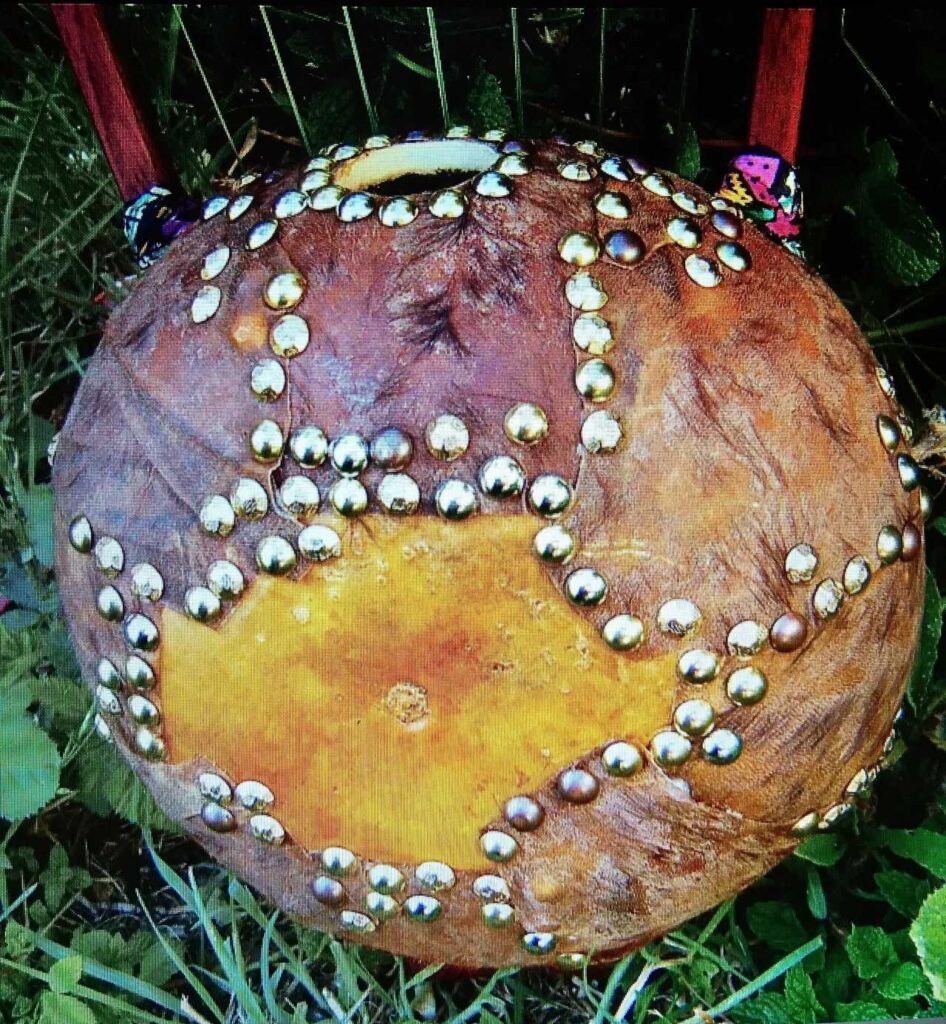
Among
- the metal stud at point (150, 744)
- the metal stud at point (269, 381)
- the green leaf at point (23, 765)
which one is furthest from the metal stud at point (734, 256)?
the green leaf at point (23, 765)

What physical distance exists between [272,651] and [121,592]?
5.0 inches

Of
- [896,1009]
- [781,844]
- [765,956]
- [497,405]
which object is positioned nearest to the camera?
[497,405]

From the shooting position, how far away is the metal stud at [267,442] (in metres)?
0.70

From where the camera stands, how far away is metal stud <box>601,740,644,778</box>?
722 millimetres

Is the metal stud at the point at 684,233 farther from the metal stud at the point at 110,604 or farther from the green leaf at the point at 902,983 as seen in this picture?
the green leaf at the point at 902,983

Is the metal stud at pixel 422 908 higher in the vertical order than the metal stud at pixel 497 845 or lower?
lower

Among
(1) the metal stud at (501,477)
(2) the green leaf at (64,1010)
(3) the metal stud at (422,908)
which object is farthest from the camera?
(2) the green leaf at (64,1010)

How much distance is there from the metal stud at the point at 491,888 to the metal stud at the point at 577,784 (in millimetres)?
89

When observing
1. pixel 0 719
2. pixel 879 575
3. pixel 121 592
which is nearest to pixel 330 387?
pixel 121 592

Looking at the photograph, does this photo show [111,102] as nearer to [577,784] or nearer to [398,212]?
[398,212]

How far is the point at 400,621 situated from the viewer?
27.6 inches

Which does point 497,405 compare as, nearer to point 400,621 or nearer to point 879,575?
point 400,621

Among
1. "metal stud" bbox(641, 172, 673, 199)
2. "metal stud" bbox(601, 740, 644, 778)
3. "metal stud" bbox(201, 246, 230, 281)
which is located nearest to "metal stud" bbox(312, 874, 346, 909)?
"metal stud" bbox(601, 740, 644, 778)

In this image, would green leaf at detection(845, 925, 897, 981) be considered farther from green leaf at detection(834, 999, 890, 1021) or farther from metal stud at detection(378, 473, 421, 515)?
metal stud at detection(378, 473, 421, 515)
